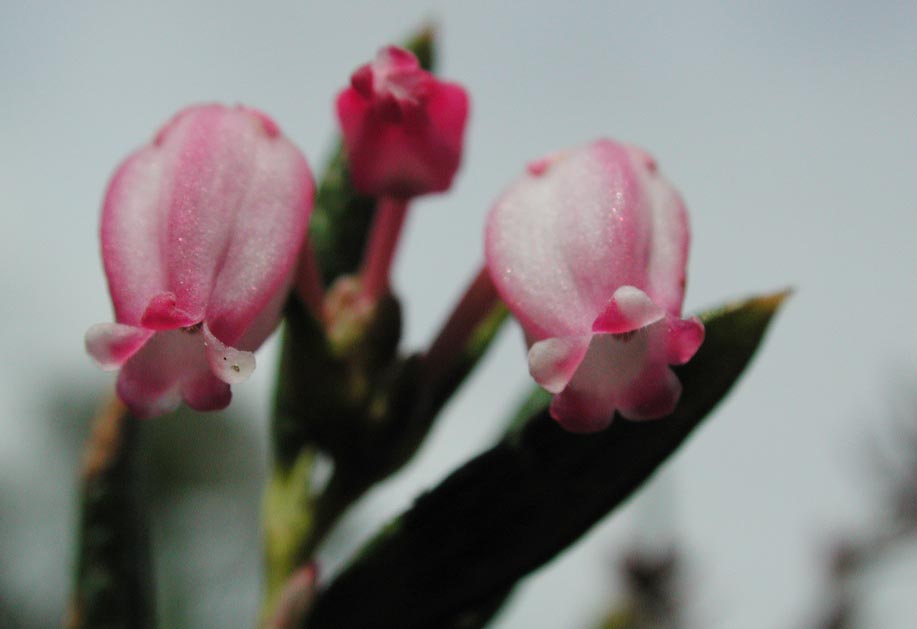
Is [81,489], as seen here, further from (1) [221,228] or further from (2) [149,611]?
(1) [221,228]

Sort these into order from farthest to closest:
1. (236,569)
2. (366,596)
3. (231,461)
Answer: (231,461) < (236,569) < (366,596)

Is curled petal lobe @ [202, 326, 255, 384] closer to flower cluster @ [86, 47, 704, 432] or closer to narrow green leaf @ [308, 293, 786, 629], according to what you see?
flower cluster @ [86, 47, 704, 432]

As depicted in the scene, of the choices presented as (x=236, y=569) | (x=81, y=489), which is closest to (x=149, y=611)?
(x=81, y=489)

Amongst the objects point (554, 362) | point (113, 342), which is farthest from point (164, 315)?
point (554, 362)

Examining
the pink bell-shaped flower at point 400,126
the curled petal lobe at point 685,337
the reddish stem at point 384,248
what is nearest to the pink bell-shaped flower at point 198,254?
the pink bell-shaped flower at point 400,126

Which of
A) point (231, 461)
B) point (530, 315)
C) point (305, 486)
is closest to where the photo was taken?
point (530, 315)

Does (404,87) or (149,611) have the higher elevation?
(404,87)
